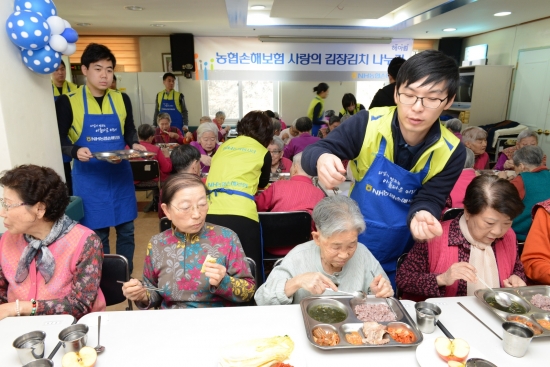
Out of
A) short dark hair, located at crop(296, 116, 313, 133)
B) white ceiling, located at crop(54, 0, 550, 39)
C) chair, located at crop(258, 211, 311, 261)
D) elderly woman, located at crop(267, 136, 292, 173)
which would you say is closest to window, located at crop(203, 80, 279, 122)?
white ceiling, located at crop(54, 0, 550, 39)

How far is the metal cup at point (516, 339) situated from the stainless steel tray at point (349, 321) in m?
0.29

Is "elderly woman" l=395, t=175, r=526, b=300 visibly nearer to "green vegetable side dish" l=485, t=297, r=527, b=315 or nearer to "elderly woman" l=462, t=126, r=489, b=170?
"green vegetable side dish" l=485, t=297, r=527, b=315

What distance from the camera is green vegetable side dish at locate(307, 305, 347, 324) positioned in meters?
1.46

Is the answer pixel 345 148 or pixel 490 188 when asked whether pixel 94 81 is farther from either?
pixel 490 188

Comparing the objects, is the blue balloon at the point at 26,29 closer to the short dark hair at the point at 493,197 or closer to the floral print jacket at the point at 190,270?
the floral print jacket at the point at 190,270

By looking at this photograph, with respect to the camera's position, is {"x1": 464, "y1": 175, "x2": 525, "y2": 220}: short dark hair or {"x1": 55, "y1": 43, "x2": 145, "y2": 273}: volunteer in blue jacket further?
{"x1": 55, "y1": 43, "x2": 145, "y2": 273}: volunteer in blue jacket

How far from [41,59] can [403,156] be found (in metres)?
2.39

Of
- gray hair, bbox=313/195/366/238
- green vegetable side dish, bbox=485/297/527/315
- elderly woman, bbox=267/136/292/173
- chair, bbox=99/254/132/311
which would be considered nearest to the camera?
green vegetable side dish, bbox=485/297/527/315

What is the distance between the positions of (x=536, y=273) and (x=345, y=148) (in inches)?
50.2

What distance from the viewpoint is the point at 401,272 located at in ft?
6.20

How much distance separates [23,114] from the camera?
7.80ft

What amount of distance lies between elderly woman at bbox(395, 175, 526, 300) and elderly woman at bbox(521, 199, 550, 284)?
0.12 meters

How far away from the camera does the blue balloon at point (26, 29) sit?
85.8 inches

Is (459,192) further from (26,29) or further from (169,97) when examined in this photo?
(169,97)
